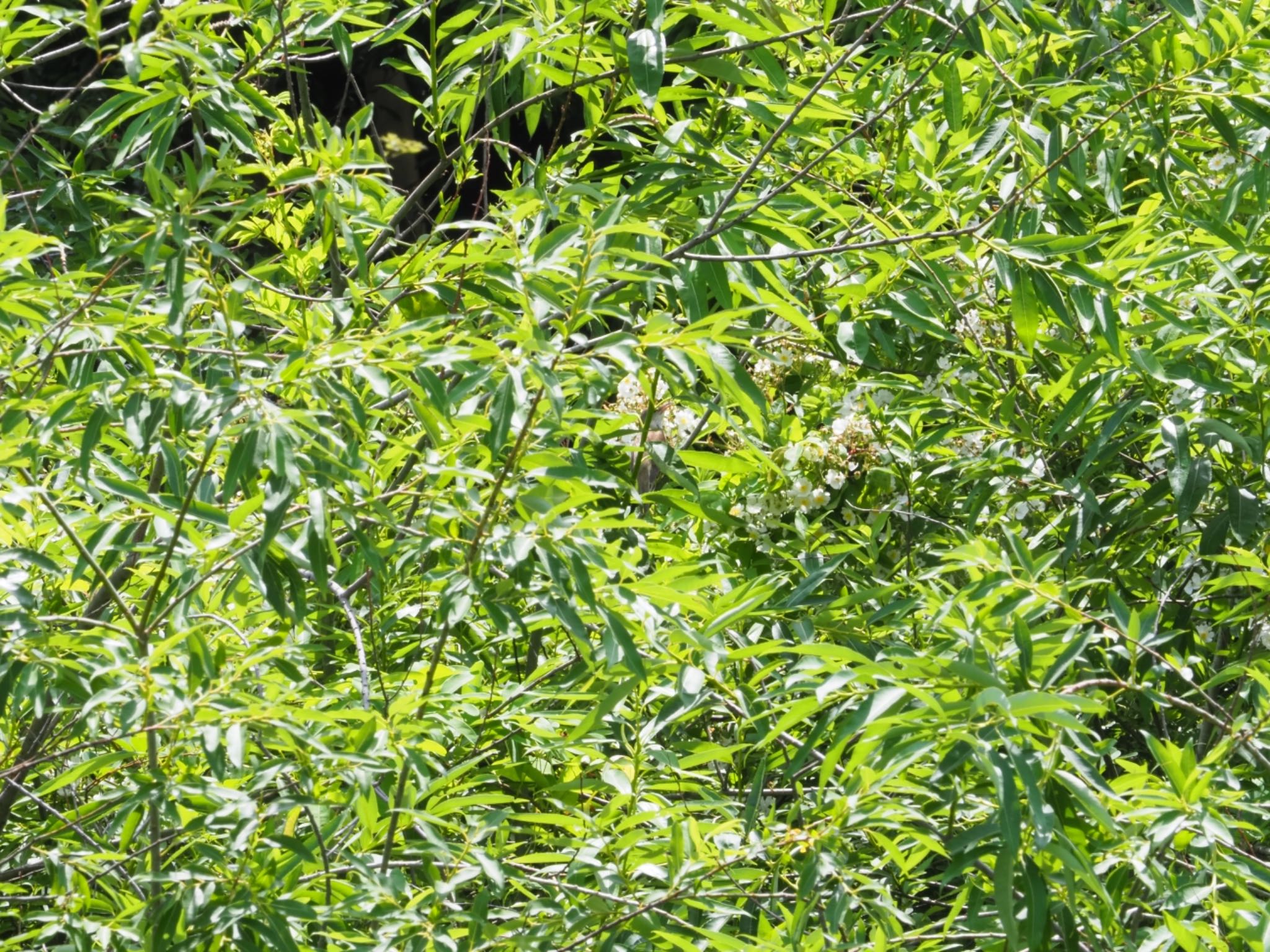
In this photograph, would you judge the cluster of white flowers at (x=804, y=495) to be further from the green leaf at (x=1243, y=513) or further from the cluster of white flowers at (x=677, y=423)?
the green leaf at (x=1243, y=513)

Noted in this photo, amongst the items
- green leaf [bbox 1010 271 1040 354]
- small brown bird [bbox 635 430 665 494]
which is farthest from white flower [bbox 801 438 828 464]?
green leaf [bbox 1010 271 1040 354]

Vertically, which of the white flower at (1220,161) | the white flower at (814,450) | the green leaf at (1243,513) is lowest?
the white flower at (814,450)

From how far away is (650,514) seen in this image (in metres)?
2.40

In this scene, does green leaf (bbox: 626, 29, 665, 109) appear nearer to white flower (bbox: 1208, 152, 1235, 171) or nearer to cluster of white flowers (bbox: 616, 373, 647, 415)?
cluster of white flowers (bbox: 616, 373, 647, 415)

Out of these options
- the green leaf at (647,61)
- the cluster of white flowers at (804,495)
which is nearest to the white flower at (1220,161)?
the cluster of white flowers at (804,495)

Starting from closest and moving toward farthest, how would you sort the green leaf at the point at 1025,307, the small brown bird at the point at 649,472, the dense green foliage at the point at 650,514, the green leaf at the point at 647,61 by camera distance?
1. the dense green foliage at the point at 650,514
2. the green leaf at the point at 647,61
3. the green leaf at the point at 1025,307
4. the small brown bird at the point at 649,472

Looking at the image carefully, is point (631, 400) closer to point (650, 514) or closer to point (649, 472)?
point (649, 472)

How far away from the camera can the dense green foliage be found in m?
1.47

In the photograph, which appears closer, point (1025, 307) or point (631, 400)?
point (1025, 307)

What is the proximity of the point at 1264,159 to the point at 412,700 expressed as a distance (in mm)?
1638

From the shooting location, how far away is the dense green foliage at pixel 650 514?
1469 millimetres

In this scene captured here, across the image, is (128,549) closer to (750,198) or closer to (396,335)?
(396,335)

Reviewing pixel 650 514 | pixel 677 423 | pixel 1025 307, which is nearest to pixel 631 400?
pixel 677 423

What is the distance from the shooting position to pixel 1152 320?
6.86 feet
